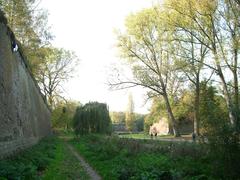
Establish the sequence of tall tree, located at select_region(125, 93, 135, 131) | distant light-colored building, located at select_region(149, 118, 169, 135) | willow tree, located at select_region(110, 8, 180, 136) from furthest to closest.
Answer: tall tree, located at select_region(125, 93, 135, 131) < distant light-colored building, located at select_region(149, 118, 169, 135) < willow tree, located at select_region(110, 8, 180, 136)

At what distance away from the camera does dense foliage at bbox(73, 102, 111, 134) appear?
40844 millimetres

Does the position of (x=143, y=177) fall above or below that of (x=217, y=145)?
below

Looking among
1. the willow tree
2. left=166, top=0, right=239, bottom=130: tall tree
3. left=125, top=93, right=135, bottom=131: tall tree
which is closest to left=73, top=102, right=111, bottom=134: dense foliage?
the willow tree

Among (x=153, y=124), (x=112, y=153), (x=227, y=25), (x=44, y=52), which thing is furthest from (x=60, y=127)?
(x=112, y=153)

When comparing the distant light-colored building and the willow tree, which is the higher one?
the willow tree

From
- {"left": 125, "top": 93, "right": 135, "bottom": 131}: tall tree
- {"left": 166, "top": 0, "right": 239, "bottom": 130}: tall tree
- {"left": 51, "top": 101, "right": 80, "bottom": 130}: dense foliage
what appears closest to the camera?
{"left": 166, "top": 0, "right": 239, "bottom": 130}: tall tree

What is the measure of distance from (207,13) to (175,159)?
16.6m

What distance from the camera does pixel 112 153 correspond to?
615 inches

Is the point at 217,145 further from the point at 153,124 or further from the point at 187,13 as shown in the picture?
the point at 153,124

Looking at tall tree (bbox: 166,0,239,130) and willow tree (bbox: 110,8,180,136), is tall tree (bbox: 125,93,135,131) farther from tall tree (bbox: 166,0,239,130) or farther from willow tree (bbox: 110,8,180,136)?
tall tree (bbox: 166,0,239,130)

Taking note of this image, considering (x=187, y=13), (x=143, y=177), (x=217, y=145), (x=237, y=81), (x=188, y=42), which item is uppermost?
(x=187, y=13)

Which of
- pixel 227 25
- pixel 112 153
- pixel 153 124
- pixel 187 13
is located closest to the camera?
pixel 112 153

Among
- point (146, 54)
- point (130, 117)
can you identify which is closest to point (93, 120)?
point (146, 54)

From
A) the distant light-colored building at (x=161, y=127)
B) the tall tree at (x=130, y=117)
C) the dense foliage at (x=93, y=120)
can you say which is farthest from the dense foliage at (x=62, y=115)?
the tall tree at (x=130, y=117)
